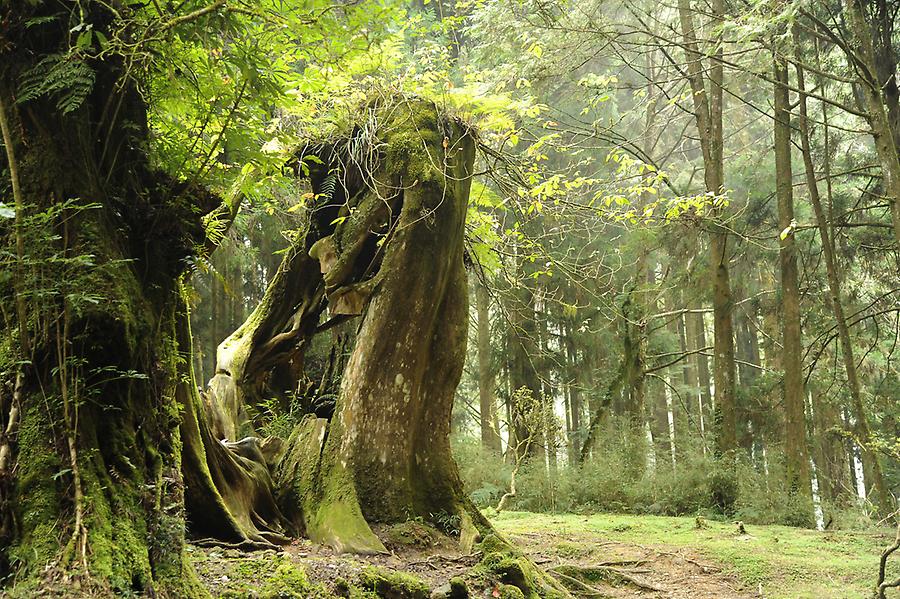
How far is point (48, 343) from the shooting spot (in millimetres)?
2414

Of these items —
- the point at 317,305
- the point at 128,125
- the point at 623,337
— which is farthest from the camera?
the point at 623,337

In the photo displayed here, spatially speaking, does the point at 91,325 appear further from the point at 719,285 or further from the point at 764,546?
the point at 719,285

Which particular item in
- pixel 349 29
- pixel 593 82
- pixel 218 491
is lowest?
pixel 218 491

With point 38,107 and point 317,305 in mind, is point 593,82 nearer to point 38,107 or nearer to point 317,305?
point 317,305

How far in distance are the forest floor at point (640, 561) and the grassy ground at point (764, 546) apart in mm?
13

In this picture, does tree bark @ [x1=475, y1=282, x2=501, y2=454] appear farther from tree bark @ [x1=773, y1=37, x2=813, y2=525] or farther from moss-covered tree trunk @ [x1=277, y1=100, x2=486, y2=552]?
moss-covered tree trunk @ [x1=277, y1=100, x2=486, y2=552]

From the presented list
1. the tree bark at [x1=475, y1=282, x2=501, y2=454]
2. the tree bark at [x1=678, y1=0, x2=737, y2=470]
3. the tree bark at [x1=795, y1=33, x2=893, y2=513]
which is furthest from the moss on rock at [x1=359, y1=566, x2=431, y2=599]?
the tree bark at [x1=475, y1=282, x2=501, y2=454]

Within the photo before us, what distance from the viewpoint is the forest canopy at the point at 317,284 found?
2467 mm

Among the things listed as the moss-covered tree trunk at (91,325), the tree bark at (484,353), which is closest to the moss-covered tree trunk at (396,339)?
the moss-covered tree trunk at (91,325)

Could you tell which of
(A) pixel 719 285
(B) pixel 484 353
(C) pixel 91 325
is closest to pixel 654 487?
(A) pixel 719 285

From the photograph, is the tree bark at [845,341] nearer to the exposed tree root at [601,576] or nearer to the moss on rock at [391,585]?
the exposed tree root at [601,576]

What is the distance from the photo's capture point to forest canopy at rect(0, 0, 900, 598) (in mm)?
2467

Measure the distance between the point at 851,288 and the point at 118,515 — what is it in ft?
46.1

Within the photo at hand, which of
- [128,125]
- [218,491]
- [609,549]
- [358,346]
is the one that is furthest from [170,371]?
[609,549]
